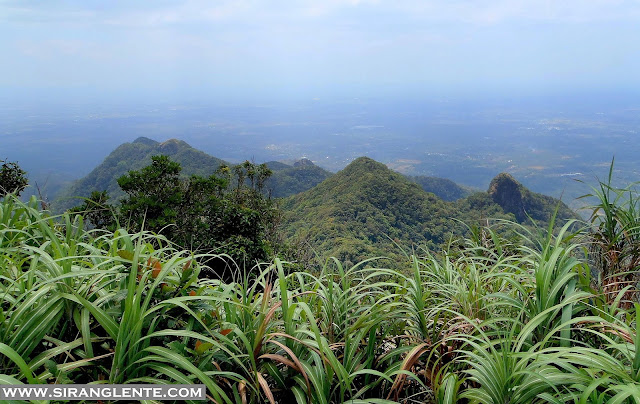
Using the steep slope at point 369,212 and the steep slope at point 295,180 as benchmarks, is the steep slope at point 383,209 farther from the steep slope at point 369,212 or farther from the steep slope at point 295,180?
the steep slope at point 295,180

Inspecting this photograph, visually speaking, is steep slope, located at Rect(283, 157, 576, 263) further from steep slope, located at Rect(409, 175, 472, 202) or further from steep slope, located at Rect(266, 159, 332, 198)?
steep slope, located at Rect(409, 175, 472, 202)

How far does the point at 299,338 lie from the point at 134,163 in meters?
44.4

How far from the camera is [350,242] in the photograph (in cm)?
1641

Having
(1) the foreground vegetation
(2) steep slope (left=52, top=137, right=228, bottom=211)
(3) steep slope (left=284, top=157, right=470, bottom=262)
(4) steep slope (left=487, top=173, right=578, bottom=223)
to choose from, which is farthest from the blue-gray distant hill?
(1) the foreground vegetation

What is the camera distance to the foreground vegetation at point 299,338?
1.05m

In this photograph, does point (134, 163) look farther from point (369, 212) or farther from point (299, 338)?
point (299, 338)

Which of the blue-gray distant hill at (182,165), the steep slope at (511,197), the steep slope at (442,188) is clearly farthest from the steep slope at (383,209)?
the steep slope at (442,188)

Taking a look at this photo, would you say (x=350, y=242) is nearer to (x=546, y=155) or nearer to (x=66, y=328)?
(x=66, y=328)

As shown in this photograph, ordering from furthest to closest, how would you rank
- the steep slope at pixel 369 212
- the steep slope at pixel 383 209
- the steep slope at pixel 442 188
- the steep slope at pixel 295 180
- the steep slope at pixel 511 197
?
1. the steep slope at pixel 442 188
2. the steep slope at pixel 295 180
3. the steep slope at pixel 511 197
4. the steep slope at pixel 383 209
5. the steep slope at pixel 369 212

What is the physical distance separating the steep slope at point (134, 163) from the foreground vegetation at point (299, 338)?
3275 cm

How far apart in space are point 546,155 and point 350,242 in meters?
78.5

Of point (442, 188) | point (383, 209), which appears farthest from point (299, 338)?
point (442, 188)

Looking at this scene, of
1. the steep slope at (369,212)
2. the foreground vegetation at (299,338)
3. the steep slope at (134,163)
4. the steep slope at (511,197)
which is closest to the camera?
the foreground vegetation at (299,338)

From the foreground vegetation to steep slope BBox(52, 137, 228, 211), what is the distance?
32.7m
